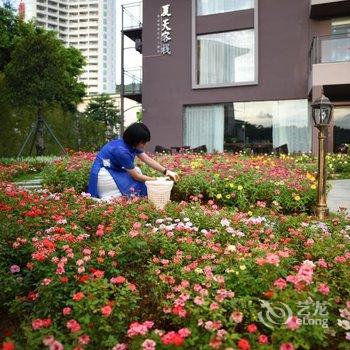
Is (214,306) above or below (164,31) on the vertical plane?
below

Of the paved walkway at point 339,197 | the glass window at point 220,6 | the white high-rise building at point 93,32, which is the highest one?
the white high-rise building at point 93,32

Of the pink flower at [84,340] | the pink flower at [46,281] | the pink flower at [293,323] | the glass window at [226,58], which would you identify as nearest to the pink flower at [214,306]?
the pink flower at [293,323]

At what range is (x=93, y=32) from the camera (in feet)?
522

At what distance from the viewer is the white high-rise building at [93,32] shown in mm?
155000

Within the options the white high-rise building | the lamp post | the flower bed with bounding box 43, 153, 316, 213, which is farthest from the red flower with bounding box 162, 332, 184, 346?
the white high-rise building

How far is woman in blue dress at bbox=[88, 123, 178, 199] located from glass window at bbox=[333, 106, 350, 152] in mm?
14082

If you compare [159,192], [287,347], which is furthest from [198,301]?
[159,192]

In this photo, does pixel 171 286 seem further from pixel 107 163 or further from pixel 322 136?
pixel 322 136

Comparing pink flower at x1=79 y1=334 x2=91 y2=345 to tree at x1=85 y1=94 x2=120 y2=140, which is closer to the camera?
pink flower at x1=79 y1=334 x2=91 y2=345

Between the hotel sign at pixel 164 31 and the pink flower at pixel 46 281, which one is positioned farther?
the hotel sign at pixel 164 31

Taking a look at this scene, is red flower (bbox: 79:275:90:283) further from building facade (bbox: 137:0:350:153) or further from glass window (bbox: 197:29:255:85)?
glass window (bbox: 197:29:255:85)

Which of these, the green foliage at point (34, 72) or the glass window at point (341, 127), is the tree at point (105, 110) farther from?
the glass window at point (341, 127)

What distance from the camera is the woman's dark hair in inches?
239

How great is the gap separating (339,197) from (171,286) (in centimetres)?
652
